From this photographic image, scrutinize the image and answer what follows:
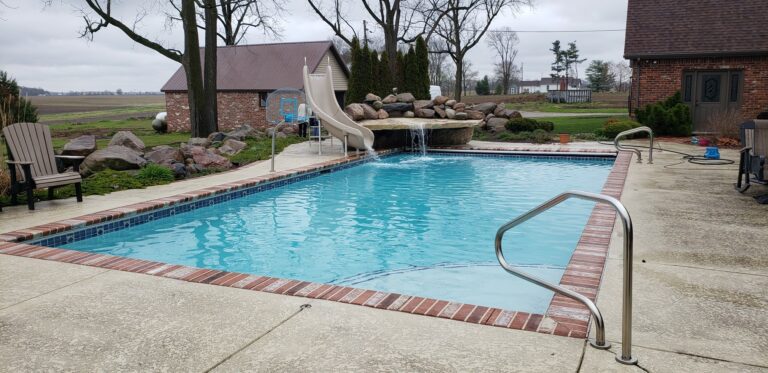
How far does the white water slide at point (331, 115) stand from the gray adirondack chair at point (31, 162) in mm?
6257

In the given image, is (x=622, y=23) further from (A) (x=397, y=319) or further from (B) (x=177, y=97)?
(A) (x=397, y=319)

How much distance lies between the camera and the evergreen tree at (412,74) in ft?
74.5

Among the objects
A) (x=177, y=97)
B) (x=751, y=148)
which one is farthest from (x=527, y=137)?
(x=177, y=97)

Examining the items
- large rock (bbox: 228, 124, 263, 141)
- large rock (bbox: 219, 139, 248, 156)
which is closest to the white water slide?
large rock (bbox: 219, 139, 248, 156)

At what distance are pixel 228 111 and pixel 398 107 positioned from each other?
13710 mm

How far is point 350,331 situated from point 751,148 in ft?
20.9

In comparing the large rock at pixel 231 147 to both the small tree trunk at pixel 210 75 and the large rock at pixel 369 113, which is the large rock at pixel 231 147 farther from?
the small tree trunk at pixel 210 75

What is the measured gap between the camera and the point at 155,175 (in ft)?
31.1

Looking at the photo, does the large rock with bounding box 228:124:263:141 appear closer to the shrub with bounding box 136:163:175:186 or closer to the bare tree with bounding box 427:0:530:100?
the shrub with bounding box 136:163:175:186

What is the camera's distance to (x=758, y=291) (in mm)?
3824

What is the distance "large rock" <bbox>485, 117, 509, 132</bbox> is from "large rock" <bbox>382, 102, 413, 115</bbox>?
4.11 meters

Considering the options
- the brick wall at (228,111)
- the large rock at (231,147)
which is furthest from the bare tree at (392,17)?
the large rock at (231,147)

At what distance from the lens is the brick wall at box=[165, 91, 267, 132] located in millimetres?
26859

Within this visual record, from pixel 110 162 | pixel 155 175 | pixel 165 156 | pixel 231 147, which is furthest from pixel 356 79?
pixel 155 175
